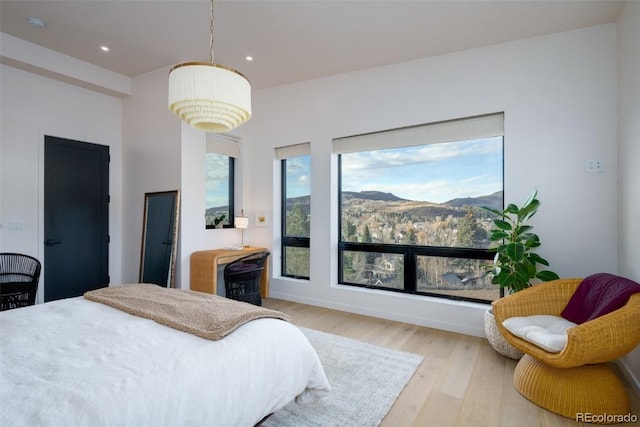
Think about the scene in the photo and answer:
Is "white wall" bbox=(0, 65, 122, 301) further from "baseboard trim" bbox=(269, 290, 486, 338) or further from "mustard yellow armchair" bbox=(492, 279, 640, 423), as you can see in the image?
"mustard yellow armchair" bbox=(492, 279, 640, 423)

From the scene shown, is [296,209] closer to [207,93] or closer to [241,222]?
[241,222]

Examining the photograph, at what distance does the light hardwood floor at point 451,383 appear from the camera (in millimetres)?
1861

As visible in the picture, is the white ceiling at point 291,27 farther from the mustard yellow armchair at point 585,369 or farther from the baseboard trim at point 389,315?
the baseboard trim at point 389,315

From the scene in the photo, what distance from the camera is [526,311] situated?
7.93 feet

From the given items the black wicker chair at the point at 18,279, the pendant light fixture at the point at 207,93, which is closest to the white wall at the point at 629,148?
the pendant light fixture at the point at 207,93

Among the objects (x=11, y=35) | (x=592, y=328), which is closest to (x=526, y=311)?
(x=592, y=328)

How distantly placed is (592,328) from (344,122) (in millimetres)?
3092

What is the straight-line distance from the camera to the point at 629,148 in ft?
7.92

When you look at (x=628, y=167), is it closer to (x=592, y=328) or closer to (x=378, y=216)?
(x=592, y=328)

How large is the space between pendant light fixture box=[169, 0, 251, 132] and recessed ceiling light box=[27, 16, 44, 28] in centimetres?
221

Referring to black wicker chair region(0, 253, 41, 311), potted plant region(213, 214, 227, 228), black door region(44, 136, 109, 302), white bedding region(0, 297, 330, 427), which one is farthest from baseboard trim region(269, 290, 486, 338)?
black wicker chair region(0, 253, 41, 311)

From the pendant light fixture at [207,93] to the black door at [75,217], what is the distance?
2841 mm

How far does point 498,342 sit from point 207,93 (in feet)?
9.81

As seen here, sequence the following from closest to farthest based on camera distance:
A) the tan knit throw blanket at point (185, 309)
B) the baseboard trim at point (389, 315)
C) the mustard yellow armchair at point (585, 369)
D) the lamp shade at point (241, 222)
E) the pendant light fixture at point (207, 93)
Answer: the tan knit throw blanket at point (185, 309)
the mustard yellow armchair at point (585, 369)
the pendant light fixture at point (207, 93)
the baseboard trim at point (389, 315)
the lamp shade at point (241, 222)
